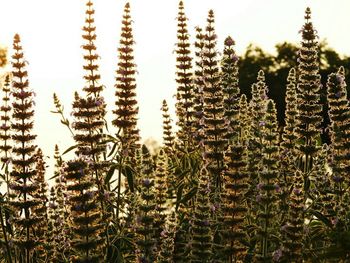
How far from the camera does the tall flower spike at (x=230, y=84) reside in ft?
35.6

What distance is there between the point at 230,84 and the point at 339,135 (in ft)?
7.24

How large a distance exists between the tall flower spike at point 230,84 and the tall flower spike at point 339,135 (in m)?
1.46

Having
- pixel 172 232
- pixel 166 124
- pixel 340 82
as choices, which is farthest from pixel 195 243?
pixel 166 124

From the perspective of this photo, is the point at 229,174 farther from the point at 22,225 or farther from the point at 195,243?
the point at 22,225

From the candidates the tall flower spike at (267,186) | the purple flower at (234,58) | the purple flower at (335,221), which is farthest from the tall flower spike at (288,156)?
the purple flower at (234,58)

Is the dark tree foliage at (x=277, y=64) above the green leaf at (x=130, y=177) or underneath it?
above

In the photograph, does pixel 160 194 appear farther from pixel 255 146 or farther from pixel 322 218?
pixel 322 218

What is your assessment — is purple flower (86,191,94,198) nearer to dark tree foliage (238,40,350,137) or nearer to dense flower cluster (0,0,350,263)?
dense flower cluster (0,0,350,263)

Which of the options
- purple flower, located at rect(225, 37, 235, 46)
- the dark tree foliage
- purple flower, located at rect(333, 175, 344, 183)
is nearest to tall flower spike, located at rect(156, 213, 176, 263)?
purple flower, located at rect(333, 175, 344, 183)

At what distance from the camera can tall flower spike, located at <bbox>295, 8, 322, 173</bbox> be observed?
33.5 ft

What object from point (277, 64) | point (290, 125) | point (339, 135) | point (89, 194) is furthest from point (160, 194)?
point (277, 64)

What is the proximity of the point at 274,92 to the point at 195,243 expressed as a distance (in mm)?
34280

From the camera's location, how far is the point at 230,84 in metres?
11.1

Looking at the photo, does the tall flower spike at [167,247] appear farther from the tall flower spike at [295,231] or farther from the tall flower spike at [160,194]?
the tall flower spike at [295,231]
